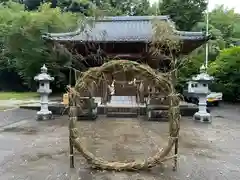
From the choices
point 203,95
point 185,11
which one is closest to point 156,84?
point 203,95

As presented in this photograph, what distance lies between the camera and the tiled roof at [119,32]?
11.9 meters

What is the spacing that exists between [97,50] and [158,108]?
3709 millimetres

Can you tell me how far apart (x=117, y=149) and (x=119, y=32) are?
8.71 metres

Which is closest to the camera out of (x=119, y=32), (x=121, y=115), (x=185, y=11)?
(x=121, y=115)

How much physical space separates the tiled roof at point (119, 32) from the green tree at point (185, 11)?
11.8 m

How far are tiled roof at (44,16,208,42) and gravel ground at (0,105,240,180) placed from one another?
3683 mm

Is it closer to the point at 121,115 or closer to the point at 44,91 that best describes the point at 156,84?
the point at 121,115

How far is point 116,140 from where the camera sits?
273 inches

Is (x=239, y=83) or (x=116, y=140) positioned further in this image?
(x=239, y=83)

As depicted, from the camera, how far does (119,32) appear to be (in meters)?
13.8

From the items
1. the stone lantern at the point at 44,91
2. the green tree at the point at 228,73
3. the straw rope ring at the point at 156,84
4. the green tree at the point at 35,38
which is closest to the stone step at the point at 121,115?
the stone lantern at the point at 44,91

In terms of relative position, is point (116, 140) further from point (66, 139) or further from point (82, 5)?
point (82, 5)

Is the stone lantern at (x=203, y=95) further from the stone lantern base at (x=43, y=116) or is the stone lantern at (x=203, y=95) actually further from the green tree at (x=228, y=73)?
the green tree at (x=228, y=73)

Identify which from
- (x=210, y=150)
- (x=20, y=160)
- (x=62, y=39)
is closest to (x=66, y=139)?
(x=20, y=160)
